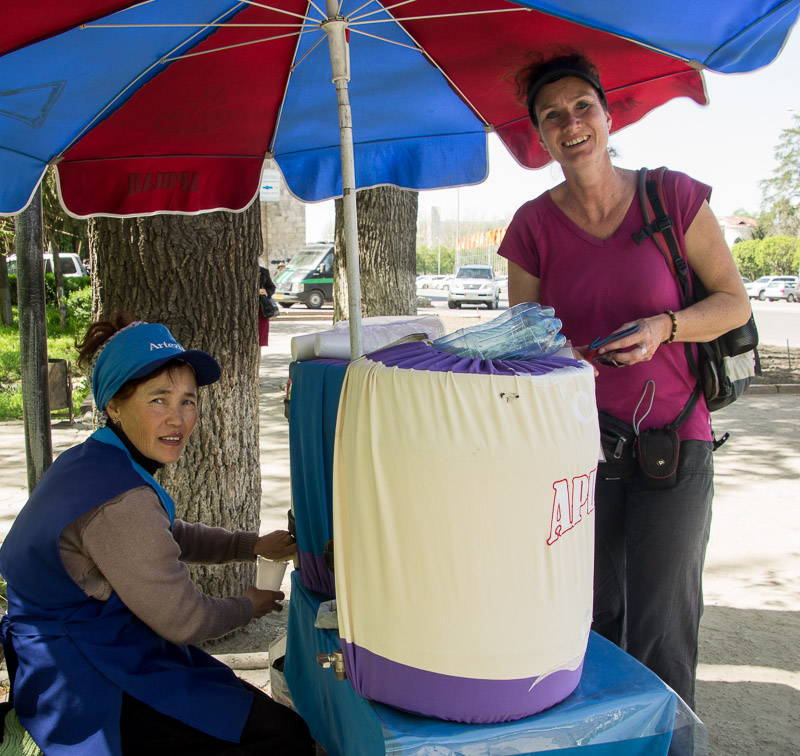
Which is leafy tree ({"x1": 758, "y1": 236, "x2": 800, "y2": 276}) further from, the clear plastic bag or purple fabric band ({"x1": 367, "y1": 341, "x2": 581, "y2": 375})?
purple fabric band ({"x1": 367, "y1": 341, "x2": 581, "y2": 375})

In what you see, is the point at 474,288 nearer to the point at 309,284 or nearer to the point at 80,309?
the point at 309,284

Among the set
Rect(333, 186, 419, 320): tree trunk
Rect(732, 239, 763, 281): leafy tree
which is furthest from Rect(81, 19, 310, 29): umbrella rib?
Rect(732, 239, 763, 281): leafy tree

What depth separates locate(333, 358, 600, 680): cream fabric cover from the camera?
1250 mm

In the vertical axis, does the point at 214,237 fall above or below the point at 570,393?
above

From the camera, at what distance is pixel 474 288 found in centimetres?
2809

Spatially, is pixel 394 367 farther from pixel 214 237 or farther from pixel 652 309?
pixel 214 237

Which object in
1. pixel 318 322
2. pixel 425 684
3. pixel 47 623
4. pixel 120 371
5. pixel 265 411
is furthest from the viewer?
pixel 318 322

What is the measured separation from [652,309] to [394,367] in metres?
1.01

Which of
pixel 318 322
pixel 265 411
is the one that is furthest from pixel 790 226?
pixel 265 411

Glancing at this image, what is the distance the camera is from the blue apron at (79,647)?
5.49ft

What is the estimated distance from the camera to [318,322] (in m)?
20.7

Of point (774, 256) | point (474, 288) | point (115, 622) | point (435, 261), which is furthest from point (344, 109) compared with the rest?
point (435, 261)

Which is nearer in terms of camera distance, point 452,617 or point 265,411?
point 452,617

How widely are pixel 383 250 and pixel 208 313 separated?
391 centimetres
